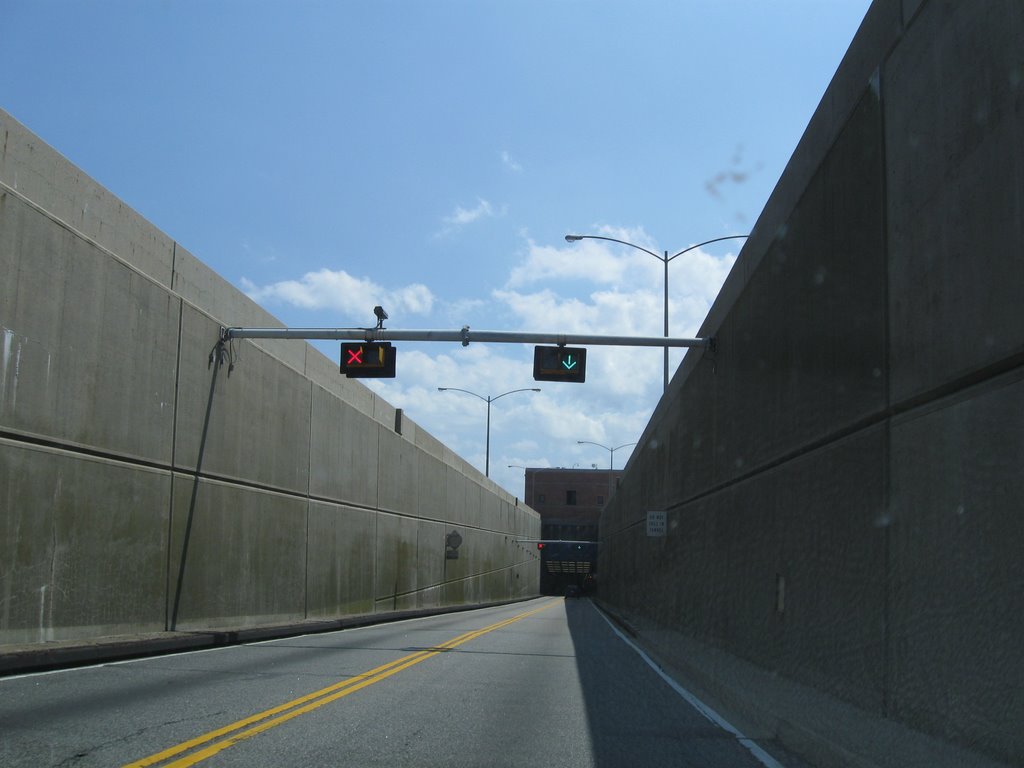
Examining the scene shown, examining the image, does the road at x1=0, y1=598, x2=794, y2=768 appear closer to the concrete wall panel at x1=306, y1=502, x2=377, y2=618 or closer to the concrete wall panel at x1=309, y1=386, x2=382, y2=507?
the concrete wall panel at x1=306, y1=502, x2=377, y2=618

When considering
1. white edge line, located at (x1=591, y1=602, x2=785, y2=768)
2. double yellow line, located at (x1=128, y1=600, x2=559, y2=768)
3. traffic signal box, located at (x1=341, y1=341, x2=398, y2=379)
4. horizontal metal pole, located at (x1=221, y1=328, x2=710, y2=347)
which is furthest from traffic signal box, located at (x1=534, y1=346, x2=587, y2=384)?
double yellow line, located at (x1=128, y1=600, x2=559, y2=768)

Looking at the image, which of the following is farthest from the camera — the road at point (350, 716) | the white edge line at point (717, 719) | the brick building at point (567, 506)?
the brick building at point (567, 506)

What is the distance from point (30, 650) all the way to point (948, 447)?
34.9 feet

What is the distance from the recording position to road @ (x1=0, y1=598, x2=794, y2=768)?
25.0 ft

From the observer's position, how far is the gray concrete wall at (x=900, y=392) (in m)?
6.75

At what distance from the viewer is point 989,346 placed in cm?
692

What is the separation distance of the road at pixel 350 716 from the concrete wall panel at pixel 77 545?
1485mm

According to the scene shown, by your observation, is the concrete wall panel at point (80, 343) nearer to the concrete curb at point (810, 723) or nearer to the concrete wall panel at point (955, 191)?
the concrete curb at point (810, 723)

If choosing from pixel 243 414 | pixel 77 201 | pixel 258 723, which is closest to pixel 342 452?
pixel 243 414

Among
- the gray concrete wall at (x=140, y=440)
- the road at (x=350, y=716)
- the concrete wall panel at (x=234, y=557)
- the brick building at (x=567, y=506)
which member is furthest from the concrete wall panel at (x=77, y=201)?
the brick building at (x=567, y=506)

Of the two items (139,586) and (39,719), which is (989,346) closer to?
(39,719)

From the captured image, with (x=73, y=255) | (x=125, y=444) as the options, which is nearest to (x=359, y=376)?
(x=125, y=444)

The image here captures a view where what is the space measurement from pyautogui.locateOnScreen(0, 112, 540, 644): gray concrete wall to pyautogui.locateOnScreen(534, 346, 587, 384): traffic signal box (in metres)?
6.51

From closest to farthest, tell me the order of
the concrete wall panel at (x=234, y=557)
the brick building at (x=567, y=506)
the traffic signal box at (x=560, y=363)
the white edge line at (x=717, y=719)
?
the white edge line at (x=717, y=719) < the concrete wall panel at (x=234, y=557) < the traffic signal box at (x=560, y=363) < the brick building at (x=567, y=506)
